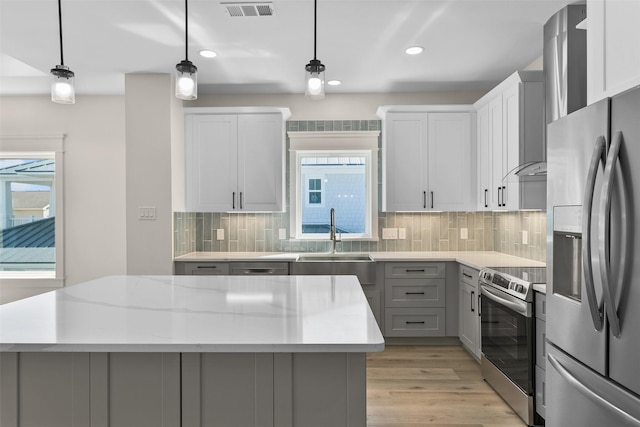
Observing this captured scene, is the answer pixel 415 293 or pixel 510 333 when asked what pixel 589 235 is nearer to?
pixel 510 333

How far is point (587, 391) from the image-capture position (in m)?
1.59

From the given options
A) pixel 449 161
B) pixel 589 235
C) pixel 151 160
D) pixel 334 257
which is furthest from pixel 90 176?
pixel 589 235

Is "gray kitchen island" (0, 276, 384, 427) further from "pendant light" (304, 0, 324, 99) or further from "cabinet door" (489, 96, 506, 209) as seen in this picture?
"cabinet door" (489, 96, 506, 209)

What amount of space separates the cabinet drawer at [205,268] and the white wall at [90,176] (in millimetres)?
1178

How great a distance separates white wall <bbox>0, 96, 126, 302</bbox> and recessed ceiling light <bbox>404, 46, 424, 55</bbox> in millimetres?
3236

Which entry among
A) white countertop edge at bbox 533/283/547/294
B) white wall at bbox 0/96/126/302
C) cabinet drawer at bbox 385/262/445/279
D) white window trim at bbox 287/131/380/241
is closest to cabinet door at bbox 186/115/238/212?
white window trim at bbox 287/131/380/241

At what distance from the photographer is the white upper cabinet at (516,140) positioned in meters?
3.34

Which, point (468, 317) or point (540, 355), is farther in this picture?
point (468, 317)

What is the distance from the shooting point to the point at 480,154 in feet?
13.6

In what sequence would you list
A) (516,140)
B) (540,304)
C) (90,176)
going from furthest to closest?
(90,176)
(516,140)
(540,304)

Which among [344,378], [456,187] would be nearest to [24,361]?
[344,378]

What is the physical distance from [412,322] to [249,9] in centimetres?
304

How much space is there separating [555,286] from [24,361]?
82.9 inches

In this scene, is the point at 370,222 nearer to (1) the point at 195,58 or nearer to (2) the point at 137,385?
(1) the point at 195,58
